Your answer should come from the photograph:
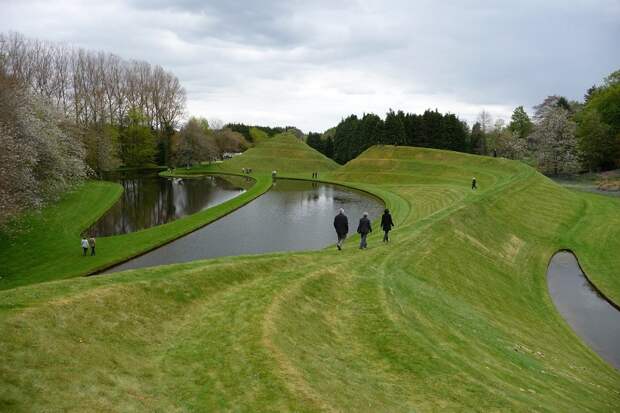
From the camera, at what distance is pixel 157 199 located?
60000 mm

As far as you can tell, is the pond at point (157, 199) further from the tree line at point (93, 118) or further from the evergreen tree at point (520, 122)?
the evergreen tree at point (520, 122)

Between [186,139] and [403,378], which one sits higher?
[186,139]

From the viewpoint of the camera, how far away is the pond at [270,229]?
30859 mm

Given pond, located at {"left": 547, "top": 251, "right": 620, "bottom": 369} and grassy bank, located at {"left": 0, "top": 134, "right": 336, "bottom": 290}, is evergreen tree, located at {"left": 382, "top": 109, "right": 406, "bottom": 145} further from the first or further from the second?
pond, located at {"left": 547, "top": 251, "right": 620, "bottom": 369}

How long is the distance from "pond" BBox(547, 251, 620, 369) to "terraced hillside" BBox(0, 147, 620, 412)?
980 mm

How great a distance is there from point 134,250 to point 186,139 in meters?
81.2

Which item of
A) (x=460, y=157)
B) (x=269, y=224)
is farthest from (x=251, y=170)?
(x=269, y=224)

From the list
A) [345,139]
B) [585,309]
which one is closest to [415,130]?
[345,139]

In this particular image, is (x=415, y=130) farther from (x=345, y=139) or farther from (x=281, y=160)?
(x=281, y=160)

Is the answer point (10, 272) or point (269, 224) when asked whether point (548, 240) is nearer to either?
point (269, 224)

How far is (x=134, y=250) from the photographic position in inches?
1188

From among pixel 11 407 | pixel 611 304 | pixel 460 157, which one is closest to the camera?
pixel 11 407

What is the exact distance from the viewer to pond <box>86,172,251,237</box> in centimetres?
4247

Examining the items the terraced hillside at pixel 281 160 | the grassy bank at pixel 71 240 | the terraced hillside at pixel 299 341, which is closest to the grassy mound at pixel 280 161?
the terraced hillside at pixel 281 160
